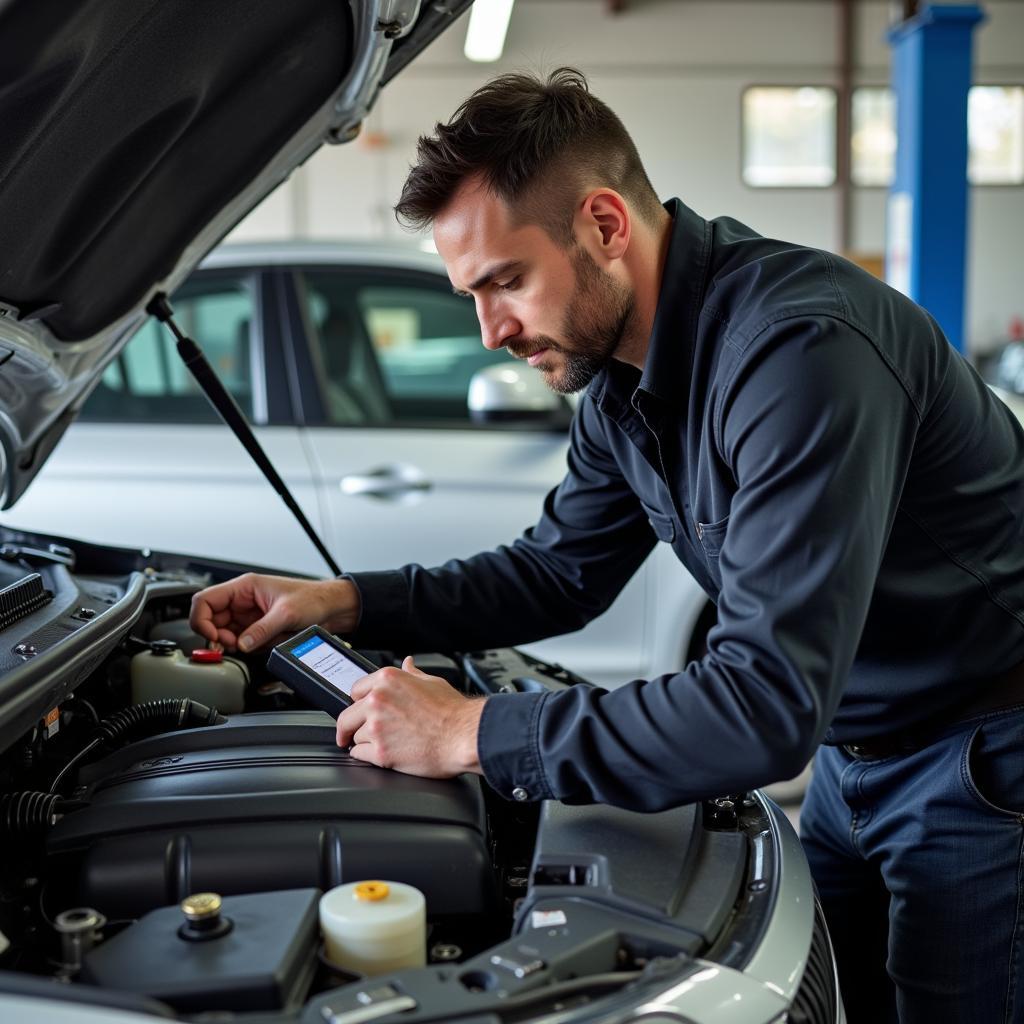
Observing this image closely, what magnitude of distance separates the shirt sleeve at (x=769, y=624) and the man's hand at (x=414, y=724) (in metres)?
0.05

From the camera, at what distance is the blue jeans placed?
1451 mm

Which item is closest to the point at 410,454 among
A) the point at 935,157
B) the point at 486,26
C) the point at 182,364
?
the point at 182,364

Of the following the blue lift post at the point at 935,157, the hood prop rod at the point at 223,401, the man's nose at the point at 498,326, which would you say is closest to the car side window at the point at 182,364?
the hood prop rod at the point at 223,401

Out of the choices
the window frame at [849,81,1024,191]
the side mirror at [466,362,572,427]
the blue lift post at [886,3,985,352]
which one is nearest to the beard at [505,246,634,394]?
the side mirror at [466,362,572,427]

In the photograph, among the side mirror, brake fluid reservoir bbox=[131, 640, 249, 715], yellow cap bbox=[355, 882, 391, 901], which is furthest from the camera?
the side mirror

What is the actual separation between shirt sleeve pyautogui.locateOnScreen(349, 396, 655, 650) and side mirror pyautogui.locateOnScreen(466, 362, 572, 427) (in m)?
1.16

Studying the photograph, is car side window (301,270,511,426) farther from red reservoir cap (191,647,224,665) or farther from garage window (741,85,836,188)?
garage window (741,85,836,188)

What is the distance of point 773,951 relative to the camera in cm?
113

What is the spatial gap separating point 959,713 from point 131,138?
1.20 metres

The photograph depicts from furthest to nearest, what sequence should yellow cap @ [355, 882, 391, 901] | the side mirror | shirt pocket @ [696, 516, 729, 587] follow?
the side mirror → shirt pocket @ [696, 516, 729, 587] → yellow cap @ [355, 882, 391, 901]

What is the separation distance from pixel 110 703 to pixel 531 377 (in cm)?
166

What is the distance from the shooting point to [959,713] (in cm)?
148

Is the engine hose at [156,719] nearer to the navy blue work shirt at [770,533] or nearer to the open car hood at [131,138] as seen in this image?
the navy blue work shirt at [770,533]

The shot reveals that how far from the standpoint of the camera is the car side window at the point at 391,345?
3393mm
